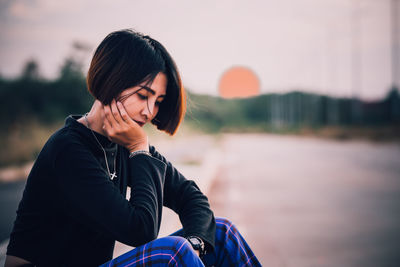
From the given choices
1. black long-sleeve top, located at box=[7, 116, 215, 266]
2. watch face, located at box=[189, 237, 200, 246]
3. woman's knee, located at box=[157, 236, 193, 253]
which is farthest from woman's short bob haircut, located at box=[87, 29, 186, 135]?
watch face, located at box=[189, 237, 200, 246]

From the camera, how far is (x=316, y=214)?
5266 mm

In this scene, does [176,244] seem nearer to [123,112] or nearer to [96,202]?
[96,202]

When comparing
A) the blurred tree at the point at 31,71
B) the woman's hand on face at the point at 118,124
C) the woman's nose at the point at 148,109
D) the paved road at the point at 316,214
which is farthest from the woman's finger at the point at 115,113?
the blurred tree at the point at 31,71

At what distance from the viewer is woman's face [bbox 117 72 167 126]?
1.68 m

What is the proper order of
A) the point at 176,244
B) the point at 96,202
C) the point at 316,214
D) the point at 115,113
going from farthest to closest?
the point at 316,214, the point at 115,113, the point at 176,244, the point at 96,202

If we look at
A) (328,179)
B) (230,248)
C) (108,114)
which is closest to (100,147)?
(108,114)

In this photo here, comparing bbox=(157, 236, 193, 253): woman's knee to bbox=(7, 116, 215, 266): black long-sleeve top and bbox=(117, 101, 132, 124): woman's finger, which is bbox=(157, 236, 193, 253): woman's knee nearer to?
bbox=(7, 116, 215, 266): black long-sleeve top

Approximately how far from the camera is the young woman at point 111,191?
1474mm

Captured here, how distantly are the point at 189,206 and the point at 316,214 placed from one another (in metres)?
3.94

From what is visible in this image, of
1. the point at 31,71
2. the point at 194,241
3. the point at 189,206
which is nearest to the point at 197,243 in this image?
the point at 194,241

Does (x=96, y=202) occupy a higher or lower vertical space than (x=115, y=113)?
lower

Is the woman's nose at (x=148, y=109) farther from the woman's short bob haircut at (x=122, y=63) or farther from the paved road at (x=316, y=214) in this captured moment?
the paved road at (x=316, y=214)

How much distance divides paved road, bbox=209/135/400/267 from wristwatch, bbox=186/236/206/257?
69.8 inches

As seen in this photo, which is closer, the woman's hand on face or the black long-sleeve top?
the black long-sleeve top
